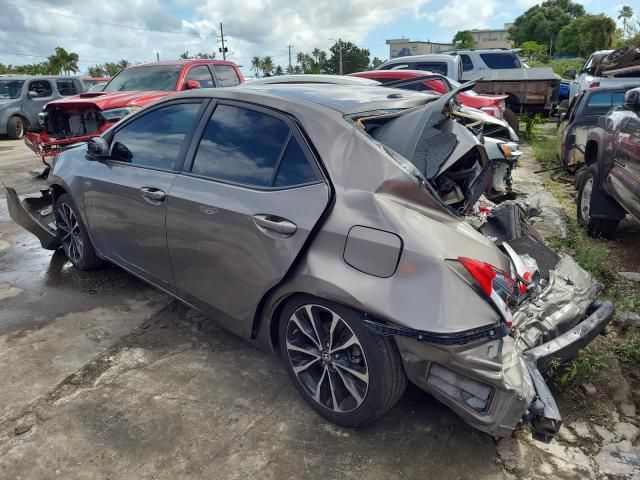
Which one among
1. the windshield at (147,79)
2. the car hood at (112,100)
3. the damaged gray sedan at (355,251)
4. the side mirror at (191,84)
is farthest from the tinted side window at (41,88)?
the damaged gray sedan at (355,251)

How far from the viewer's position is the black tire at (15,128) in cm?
1436

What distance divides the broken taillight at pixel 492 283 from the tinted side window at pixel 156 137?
6.60 feet

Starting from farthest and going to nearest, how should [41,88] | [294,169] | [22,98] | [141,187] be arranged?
[41,88] < [22,98] < [141,187] < [294,169]

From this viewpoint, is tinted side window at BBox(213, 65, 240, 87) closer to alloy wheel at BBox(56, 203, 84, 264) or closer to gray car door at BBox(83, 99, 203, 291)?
alloy wheel at BBox(56, 203, 84, 264)

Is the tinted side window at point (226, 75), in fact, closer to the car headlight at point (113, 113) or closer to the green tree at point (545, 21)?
the car headlight at point (113, 113)

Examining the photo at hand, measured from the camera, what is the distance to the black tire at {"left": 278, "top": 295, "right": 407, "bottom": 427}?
228cm

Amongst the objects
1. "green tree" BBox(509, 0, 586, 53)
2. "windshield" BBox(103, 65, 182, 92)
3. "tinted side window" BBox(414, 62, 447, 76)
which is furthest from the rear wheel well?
"green tree" BBox(509, 0, 586, 53)

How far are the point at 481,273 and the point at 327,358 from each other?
0.92 m

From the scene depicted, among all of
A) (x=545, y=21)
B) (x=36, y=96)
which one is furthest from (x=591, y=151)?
(x=545, y=21)

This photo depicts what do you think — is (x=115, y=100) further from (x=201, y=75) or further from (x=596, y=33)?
(x=596, y=33)

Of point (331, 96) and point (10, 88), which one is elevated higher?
point (331, 96)

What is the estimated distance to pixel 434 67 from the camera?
33.8 feet

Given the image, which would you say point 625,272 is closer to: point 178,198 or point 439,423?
point 439,423

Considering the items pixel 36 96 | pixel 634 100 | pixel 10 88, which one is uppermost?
pixel 634 100
